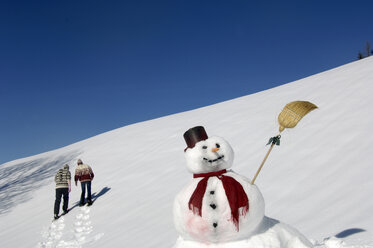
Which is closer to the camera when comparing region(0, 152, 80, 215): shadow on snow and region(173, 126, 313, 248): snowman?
region(173, 126, 313, 248): snowman

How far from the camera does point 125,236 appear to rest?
487 cm

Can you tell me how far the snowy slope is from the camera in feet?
12.5

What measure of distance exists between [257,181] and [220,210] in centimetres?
340

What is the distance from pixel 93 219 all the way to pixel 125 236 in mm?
1833

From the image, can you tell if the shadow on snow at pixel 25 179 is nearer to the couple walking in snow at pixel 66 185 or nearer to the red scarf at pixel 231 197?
the couple walking in snow at pixel 66 185

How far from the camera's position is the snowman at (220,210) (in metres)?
1.96

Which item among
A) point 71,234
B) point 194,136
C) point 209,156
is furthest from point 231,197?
point 71,234

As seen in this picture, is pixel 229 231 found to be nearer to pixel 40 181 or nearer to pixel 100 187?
pixel 100 187

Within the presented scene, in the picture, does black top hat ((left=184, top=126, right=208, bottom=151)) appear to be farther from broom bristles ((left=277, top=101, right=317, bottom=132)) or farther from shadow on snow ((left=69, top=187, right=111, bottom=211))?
shadow on snow ((left=69, top=187, right=111, bottom=211))

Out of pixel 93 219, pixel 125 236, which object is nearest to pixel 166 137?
pixel 93 219

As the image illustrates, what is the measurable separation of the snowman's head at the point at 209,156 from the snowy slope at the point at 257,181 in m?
1.34

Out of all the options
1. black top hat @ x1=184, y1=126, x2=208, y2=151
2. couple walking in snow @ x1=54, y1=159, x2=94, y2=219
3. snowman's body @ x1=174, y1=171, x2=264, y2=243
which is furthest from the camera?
couple walking in snow @ x1=54, y1=159, x2=94, y2=219

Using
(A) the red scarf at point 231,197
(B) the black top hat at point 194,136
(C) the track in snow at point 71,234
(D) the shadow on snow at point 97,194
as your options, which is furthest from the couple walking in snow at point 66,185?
(A) the red scarf at point 231,197

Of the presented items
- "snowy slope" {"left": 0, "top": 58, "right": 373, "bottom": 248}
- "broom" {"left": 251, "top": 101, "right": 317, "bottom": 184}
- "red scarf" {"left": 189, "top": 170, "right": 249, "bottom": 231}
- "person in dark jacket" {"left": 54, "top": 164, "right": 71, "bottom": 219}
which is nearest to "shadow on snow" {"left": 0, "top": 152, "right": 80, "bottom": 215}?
"snowy slope" {"left": 0, "top": 58, "right": 373, "bottom": 248}
